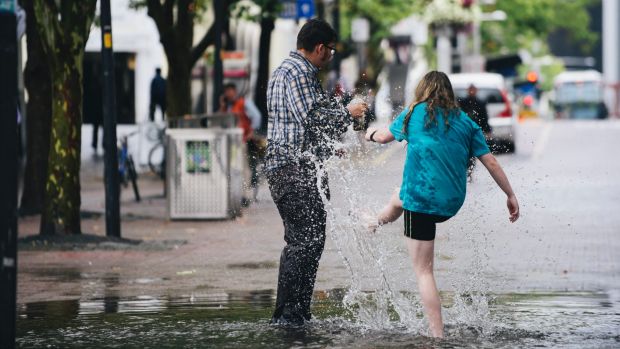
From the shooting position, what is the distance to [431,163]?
8.50 metres

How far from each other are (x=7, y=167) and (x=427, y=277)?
2553 millimetres

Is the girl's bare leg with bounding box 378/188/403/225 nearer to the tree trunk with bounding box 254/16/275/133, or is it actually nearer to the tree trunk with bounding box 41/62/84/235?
the tree trunk with bounding box 41/62/84/235

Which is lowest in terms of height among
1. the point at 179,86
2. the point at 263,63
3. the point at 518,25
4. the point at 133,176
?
the point at 133,176

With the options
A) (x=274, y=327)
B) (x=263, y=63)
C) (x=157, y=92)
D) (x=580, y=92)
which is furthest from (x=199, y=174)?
(x=580, y=92)

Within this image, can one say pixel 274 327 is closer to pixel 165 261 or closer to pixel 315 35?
pixel 315 35

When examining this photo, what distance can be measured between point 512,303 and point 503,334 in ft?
5.45

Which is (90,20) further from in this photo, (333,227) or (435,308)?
(435,308)

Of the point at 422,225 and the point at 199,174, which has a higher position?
the point at 422,225

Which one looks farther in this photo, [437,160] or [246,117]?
[246,117]

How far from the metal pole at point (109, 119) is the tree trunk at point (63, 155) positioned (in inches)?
13.3

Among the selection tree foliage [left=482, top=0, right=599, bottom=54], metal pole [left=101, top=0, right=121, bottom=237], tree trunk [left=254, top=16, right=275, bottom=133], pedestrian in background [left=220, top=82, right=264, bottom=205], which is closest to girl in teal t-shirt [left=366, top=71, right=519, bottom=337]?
metal pole [left=101, top=0, right=121, bottom=237]

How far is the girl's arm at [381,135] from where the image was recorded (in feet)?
28.4

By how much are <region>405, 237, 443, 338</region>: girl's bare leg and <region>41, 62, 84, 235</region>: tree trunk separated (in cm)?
747

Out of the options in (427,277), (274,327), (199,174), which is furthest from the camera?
(199,174)
